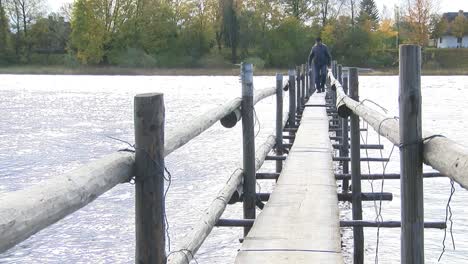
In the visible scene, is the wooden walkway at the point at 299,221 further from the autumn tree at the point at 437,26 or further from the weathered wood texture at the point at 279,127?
the autumn tree at the point at 437,26

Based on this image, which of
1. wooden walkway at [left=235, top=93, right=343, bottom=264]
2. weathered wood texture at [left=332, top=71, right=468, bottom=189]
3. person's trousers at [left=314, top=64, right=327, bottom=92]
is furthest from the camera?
person's trousers at [left=314, top=64, right=327, bottom=92]

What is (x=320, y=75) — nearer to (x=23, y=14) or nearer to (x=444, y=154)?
(x=444, y=154)

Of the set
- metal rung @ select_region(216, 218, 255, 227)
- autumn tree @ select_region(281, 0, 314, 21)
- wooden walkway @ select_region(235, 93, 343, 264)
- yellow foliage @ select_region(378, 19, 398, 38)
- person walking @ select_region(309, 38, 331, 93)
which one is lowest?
metal rung @ select_region(216, 218, 255, 227)

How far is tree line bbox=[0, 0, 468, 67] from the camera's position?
8188 centimetres

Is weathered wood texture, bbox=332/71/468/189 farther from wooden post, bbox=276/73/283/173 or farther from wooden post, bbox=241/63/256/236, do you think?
wooden post, bbox=276/73/283/173

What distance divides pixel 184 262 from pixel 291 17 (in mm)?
83622

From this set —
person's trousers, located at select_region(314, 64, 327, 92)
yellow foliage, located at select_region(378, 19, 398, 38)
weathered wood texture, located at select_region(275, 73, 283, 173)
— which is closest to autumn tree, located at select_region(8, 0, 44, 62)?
yellow foliage, located at select_region(378, 19, 398, 38)

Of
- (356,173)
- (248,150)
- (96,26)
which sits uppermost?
A: (96,26)

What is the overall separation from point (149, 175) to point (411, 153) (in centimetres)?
124

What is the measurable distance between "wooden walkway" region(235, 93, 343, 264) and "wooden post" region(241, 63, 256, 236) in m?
0.34

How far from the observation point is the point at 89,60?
83.4 metres

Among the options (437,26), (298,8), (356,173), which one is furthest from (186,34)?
(356,173)

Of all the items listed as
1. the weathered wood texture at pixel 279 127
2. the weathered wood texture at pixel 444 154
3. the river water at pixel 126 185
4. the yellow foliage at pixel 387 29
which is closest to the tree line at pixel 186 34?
the yellow foliage at pixel 387 29

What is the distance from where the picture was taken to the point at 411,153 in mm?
3350
